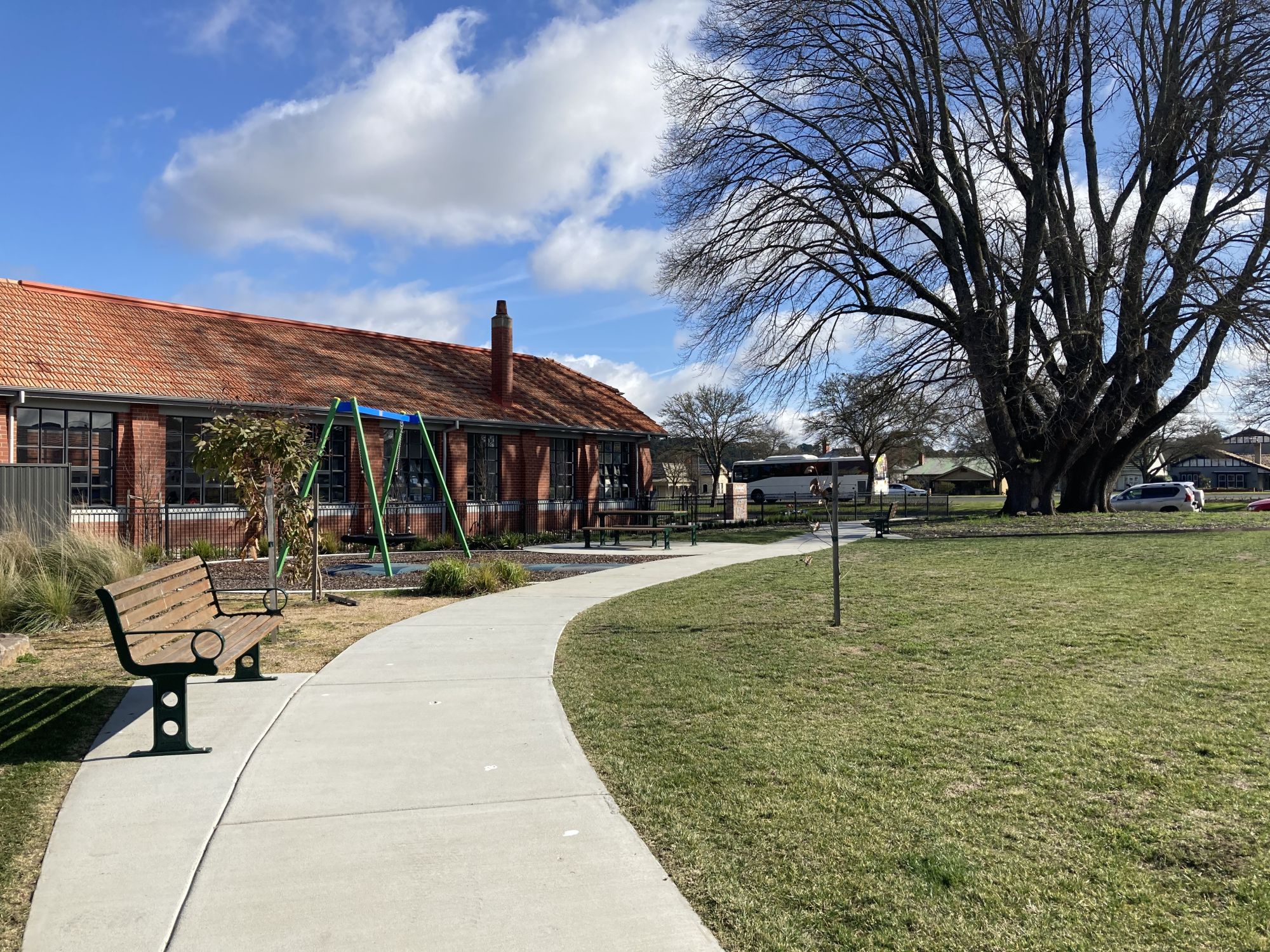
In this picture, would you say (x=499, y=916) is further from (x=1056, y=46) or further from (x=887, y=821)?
(x=1056, y=46)

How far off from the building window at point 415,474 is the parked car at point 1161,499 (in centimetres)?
2951

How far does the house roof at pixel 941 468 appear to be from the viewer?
334 ft

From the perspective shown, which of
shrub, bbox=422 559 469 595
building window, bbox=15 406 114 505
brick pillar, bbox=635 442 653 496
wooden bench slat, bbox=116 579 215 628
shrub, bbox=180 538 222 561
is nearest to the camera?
wooden bench slat, bbox=116 579 215 628

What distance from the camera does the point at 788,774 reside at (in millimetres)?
5059

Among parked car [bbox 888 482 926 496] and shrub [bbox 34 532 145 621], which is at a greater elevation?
parked car [bbox 888 482 926 496]

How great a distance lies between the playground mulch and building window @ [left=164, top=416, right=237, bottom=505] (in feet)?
11.0

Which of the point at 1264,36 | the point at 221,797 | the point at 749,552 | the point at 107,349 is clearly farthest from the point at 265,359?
the point at 1264,36

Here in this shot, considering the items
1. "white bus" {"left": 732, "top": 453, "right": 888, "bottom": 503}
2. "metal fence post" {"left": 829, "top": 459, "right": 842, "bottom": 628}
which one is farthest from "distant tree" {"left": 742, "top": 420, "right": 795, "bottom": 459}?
"metal fence post" {"left": 829, "top": 459, "right": 842, "bottom": 628}

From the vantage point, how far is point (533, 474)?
30203mm

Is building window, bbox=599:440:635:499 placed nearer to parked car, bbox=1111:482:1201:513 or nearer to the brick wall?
the brick wall

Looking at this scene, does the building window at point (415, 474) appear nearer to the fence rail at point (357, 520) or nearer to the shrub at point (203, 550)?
the fence rail at point (357, 520)

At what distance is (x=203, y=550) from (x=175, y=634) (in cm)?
1210

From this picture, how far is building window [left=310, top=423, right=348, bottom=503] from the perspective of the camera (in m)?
24.0

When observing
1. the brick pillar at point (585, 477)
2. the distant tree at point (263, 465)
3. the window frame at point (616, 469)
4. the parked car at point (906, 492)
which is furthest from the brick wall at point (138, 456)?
the parked car at point (906, 492)
